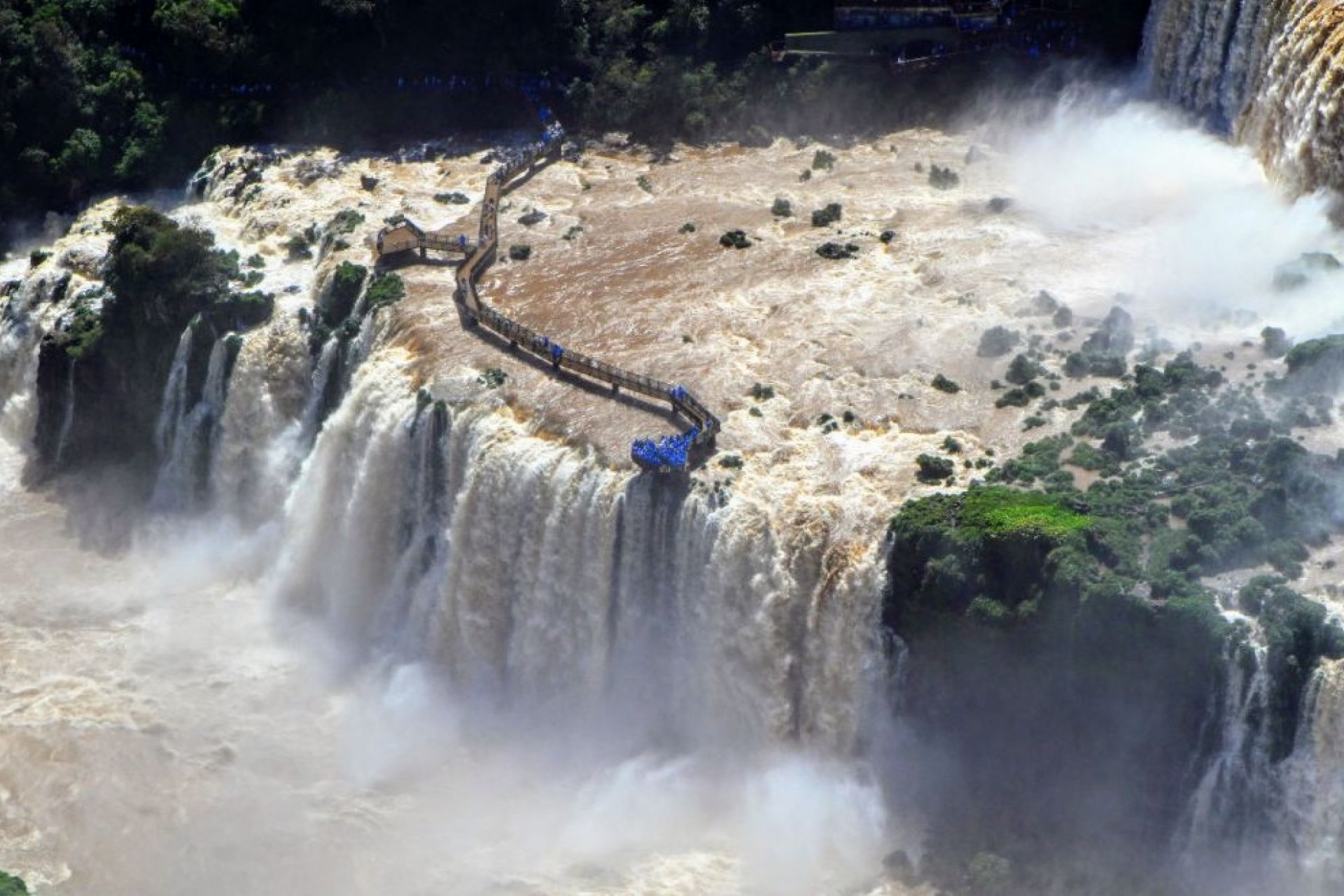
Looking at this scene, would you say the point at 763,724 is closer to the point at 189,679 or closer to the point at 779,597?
the point at 779,597

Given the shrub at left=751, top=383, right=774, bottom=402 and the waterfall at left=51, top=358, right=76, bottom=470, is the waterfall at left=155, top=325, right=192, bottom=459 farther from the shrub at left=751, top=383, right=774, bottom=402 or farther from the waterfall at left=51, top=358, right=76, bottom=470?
the shrub at left=751, top=383, right=774, bottom=402

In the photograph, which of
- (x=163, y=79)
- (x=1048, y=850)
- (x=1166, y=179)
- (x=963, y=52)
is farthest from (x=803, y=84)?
(x=1048, y=850)

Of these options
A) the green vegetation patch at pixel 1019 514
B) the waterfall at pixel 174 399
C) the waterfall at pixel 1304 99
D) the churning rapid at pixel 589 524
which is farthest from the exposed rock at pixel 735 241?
the green vegetation patch at pixel 1019 514

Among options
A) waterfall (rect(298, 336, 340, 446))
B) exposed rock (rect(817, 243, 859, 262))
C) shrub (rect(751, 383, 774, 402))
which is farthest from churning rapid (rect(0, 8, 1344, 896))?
exposed rock (rect(817, 243, 859, 262))

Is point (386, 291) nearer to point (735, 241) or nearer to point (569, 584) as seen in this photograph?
point (735, 241)

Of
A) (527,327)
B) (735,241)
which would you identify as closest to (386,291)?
(527,327)
